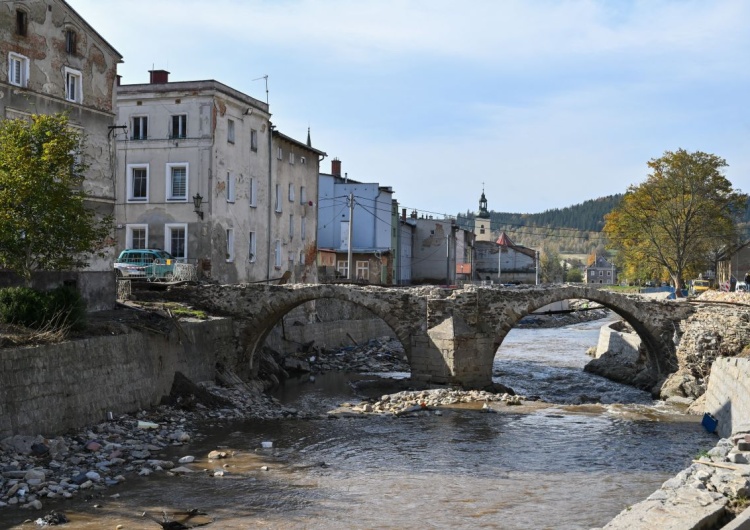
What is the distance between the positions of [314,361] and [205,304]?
8.50 meters

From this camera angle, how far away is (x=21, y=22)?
2519cm

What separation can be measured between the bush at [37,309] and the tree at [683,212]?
117 feet

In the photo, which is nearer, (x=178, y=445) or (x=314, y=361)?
(x=178, y=445)

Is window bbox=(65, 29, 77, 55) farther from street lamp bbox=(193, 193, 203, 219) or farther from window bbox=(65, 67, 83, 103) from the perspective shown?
street lamp bbox=(193, 193, 203, 219)

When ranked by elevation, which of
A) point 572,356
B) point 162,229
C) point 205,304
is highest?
point 162,229

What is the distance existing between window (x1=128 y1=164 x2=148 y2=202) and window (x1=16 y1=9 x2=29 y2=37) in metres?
11.3

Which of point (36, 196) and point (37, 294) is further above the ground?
point (36, 196)

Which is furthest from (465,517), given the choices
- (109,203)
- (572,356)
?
(572,356)

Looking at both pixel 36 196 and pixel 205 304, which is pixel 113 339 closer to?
pixel 36 196

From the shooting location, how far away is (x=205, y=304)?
31.9 meters

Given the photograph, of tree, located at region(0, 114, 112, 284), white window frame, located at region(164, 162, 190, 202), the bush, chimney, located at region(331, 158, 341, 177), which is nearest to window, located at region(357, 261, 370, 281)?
chimney, located at region(331, 158, 341, 177)

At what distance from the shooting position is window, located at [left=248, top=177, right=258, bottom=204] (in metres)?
39.2

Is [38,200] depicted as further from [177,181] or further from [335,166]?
[335,166]

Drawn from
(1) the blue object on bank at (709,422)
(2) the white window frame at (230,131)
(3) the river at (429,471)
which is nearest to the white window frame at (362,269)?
(2) the white window frame at (230,131)
